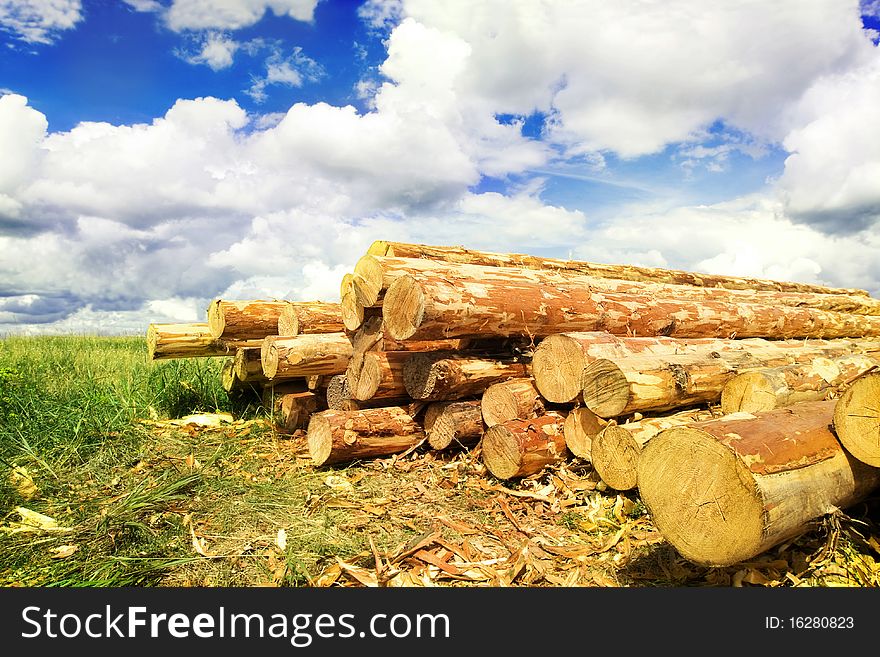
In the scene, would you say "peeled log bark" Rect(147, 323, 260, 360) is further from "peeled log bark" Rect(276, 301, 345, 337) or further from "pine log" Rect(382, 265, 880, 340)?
"pine log" Rect(382, 265, 880, 340)

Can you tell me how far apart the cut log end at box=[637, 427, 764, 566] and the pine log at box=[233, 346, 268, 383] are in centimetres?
585

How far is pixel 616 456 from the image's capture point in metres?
4.40

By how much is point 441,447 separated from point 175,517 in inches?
97.3

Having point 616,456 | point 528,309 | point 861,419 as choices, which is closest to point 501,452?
point 616,456

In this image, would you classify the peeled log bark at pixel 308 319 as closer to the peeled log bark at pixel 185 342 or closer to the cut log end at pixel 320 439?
the peeled log bark at pixel 185 342

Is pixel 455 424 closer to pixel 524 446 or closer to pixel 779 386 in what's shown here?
pixel 524 446

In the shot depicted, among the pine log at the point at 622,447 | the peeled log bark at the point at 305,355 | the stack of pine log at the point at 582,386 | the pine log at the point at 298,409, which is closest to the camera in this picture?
the stack of pine log at the point at 582,386

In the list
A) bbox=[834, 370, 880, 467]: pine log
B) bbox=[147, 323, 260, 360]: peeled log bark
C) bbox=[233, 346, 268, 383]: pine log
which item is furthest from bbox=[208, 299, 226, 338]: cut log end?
bbox=[834, 370, 880, 467]: pine log

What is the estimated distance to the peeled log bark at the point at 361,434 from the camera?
18.6 ft

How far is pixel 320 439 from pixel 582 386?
9.13ft

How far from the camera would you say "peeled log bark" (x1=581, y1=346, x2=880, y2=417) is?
14.5 ft

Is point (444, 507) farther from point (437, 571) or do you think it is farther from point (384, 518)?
point (437, 571)

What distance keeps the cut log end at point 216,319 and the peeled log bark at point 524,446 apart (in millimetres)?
3980

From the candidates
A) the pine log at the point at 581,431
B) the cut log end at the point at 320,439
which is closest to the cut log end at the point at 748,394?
the pine log at the point at 581,431
